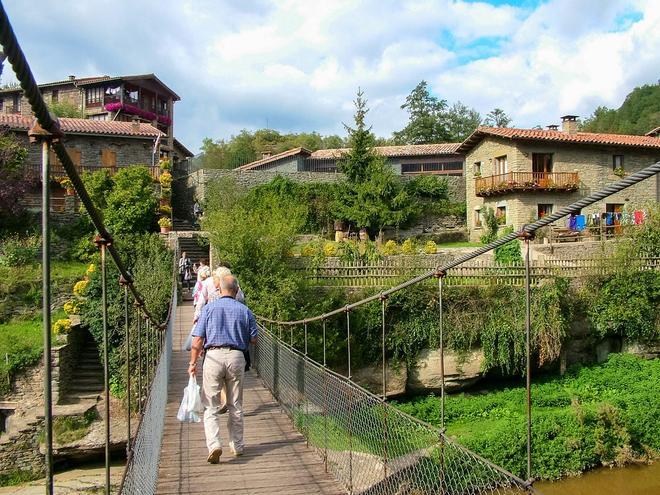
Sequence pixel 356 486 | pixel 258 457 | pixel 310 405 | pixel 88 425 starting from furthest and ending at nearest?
1. pixel 88 425
2. pixel 310 405
3. pixel 258 457
4. pixel 356 486

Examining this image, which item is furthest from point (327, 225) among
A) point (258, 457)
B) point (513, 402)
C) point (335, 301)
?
point (258, 457)

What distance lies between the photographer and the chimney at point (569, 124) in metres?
25.1

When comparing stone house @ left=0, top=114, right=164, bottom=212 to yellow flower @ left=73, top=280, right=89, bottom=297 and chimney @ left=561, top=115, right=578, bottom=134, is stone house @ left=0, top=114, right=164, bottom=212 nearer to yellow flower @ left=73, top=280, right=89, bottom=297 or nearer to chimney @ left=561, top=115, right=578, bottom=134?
yellow flower @ left=73, top=280, right=89, bottom=297

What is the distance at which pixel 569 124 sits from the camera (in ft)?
82.9

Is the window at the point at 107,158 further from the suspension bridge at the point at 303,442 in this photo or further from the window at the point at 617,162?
the window at the point at 617,162

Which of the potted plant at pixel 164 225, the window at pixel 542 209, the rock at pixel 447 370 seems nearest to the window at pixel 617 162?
the window at pixel 542 209

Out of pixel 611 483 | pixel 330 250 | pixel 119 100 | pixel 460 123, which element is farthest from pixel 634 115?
pixel 611 483

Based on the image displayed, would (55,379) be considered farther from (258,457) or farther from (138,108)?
(138,108)

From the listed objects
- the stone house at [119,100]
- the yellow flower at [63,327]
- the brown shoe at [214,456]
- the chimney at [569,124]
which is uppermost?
the stone house at [119,100]

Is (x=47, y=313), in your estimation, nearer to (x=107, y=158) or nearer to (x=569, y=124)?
(x=107, y=158)

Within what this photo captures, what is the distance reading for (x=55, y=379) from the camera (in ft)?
41.4

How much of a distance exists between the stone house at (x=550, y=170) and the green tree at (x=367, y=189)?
3.72 m

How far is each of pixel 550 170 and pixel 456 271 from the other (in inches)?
435

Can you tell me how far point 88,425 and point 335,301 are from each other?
572 centimetres
